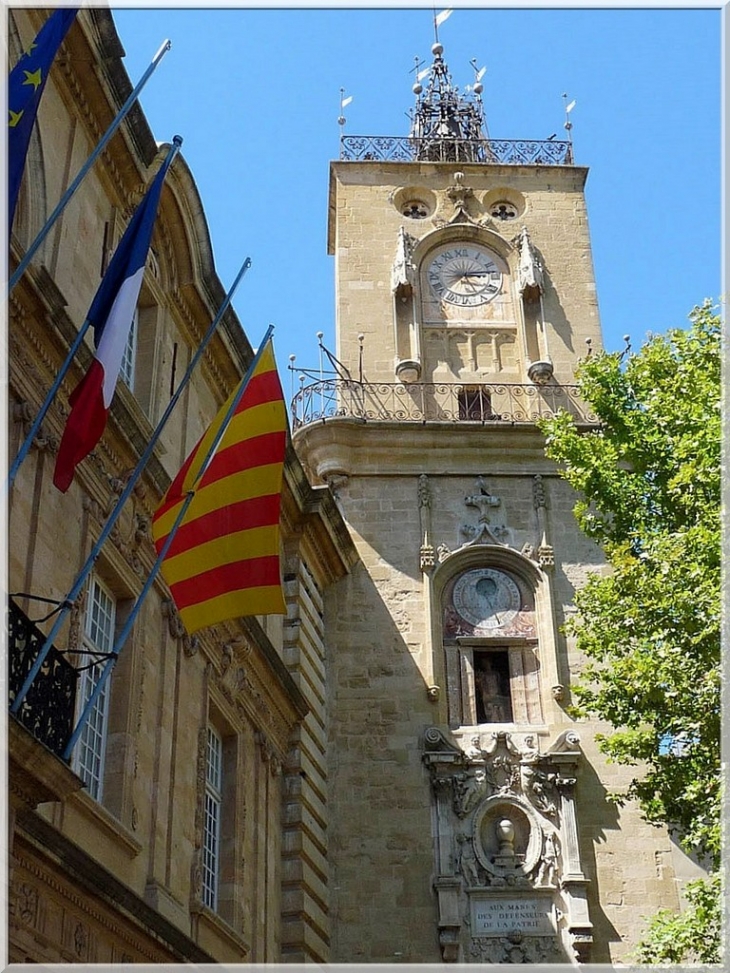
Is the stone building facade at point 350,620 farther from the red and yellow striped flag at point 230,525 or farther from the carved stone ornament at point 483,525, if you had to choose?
the red and yellow striped flag at point 230,525

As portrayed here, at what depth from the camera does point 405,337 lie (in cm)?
2597

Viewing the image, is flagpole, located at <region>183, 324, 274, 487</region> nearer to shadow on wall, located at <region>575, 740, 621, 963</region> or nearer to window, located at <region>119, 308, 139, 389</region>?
window, located at <region>119, 308, 139, 389</region>

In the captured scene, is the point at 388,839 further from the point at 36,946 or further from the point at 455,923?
the point at 36,946

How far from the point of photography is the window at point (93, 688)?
1269 cm

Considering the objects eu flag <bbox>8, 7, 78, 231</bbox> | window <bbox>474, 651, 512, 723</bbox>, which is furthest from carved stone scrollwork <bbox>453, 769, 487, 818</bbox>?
eu flag <bbox>8, 7, 78, 231</bbox>

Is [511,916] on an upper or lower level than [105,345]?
lower

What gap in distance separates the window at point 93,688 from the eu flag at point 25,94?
424cm

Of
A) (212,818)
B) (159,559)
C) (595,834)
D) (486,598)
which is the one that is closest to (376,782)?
(595,834)

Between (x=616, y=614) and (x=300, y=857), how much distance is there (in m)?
6.07

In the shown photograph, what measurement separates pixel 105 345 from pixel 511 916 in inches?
494

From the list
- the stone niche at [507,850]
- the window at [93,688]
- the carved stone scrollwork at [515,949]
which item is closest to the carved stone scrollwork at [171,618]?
the window at [93,688]

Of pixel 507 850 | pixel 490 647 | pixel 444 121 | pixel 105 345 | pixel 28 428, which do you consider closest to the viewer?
pixel 105 345

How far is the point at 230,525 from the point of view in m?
12.6

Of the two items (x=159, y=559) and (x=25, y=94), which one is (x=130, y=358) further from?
(x=25, y=94)
